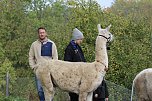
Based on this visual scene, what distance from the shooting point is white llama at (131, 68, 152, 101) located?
457 inches

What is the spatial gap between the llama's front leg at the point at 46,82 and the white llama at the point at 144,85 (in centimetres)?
366

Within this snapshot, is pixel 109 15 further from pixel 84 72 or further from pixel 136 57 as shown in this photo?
pixel 84 72

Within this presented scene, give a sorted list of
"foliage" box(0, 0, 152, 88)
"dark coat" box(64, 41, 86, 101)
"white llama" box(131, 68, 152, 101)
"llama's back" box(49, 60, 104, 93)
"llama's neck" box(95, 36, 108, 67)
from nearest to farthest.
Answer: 1. "llama's back" box(49, 60, 104, 93)
2. "llama's neck" box(95, 36, 108, 67)
3. "dark coat" box(64, 41, 86, 101)
4. "white llama" box(131, 68, 152, 101)
5. "foliage" box(0, 0, 152, 88)

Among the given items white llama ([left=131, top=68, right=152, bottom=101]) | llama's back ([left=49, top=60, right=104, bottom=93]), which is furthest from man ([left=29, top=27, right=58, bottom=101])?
white llama ([left=131, top=68, right=152, bottom=101])

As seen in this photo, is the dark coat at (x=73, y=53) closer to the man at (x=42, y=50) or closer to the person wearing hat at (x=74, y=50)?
the person wearing hat at (x=74, y=50)

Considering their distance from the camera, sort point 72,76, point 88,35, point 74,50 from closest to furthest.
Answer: point 72,76, point 74,50, point 88,35

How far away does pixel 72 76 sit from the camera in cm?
842

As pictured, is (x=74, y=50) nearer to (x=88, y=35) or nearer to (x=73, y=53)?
(x=73, y=53)

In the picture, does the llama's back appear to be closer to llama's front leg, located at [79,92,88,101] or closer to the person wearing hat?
llama's front leg, located at [79,92,88,101]

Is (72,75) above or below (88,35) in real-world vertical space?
above

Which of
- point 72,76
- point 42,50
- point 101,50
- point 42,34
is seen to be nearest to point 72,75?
point 72,76

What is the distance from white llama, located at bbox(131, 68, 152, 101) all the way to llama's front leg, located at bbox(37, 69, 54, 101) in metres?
3.66

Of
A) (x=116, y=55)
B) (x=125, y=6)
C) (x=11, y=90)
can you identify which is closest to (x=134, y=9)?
(x=125, y=6)

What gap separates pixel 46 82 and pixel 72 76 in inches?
19.0
